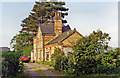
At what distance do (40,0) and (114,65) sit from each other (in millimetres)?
51357

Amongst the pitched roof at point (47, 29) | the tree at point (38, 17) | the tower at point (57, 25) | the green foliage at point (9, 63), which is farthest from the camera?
the tree at point (38, 17)

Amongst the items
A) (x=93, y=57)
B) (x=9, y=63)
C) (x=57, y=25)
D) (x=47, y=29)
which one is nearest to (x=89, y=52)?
(x=93, y=57)

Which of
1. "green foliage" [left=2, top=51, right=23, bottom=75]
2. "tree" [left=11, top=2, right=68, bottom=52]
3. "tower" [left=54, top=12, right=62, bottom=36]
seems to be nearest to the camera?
"green foliage" [left=2, top=51, right=23, bottom=75]

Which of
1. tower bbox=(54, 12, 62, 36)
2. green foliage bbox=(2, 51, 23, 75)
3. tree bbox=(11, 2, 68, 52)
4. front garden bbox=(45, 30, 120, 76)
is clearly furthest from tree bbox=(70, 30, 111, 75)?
tree bbox=(11, 2, 68, 52)

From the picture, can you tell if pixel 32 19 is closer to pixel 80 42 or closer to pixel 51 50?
pixel 51 50

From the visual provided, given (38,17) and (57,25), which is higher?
(38,17)

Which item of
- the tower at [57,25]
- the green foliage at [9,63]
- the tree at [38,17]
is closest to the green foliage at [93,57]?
the green foliage at [9,63]

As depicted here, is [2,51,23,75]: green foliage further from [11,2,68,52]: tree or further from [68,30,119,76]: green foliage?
[11,2,68,52]: tree

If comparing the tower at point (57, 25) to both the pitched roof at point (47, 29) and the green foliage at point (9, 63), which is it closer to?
the pitched roof at point (47, 29)

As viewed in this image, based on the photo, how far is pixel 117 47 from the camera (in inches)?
644

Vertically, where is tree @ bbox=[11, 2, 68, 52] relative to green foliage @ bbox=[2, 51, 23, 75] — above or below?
above

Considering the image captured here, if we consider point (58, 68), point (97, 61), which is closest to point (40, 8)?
point (58, 68)

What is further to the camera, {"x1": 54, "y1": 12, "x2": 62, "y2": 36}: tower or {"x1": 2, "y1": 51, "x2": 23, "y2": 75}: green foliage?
{"x1": 54, "y1": 12, "x2": 62, "y2": 36}: tower

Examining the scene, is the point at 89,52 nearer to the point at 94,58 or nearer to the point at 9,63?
the point at 94,58
